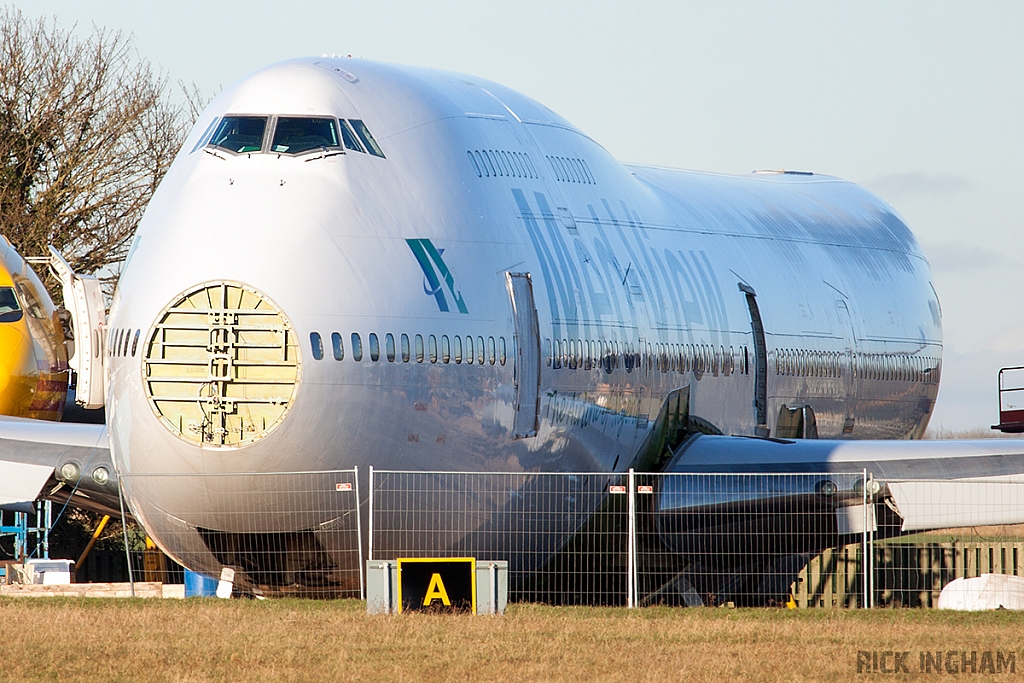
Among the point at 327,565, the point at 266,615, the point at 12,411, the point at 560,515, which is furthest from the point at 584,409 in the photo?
the point at 12,411

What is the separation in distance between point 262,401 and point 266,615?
1.74 meters

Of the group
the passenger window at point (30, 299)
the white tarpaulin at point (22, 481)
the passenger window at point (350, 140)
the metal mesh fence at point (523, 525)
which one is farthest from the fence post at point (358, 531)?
the passenger window at point (30, 299)

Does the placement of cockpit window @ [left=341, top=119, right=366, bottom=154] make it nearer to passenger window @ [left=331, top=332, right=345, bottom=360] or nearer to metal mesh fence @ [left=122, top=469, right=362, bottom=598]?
passenger window @ [left=331, top=332, right=345, bottom=360]

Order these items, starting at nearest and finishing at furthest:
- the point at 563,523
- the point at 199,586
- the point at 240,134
Result: the point at 240,134
the point at 199,586
the point at 563,523

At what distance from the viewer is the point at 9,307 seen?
29.3 metres

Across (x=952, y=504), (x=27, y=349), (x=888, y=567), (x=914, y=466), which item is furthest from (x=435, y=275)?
(x=888, y=567)

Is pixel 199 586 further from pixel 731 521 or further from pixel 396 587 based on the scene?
pixel 731 521

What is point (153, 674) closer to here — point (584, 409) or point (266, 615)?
point (266, 615)

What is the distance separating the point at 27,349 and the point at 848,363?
43.2 feet

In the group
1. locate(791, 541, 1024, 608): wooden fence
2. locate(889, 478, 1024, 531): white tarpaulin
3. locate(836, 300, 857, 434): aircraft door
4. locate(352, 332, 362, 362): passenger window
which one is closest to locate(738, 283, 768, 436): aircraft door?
locate(836, 300, 857, 434): aircraft door

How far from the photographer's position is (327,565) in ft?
53.9

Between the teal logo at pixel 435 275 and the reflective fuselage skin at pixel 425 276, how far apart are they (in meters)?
0.04

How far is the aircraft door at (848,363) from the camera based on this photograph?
29.4 m

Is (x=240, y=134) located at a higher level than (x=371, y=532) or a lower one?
higher
